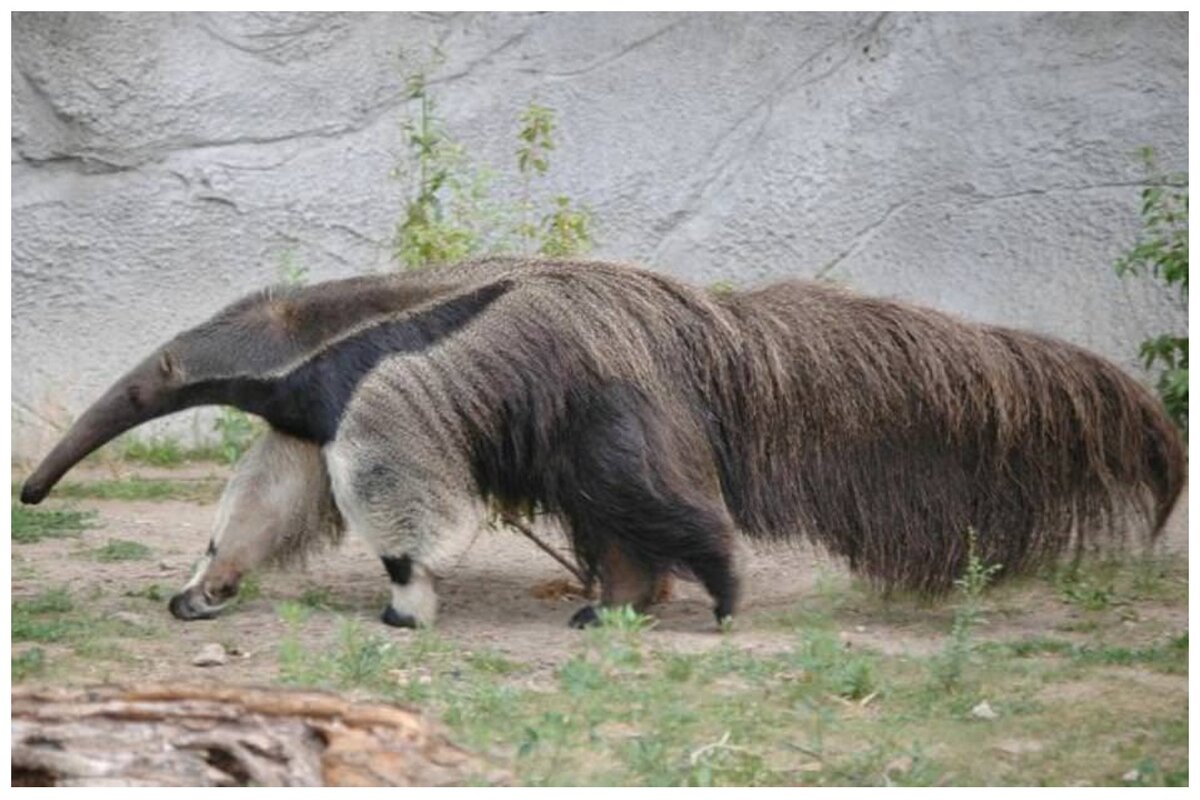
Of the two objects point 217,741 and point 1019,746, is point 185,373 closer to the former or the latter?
point 217,741

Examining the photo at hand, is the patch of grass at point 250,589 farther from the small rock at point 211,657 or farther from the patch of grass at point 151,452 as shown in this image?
the patch of grass at point 151,452

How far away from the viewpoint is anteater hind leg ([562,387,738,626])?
5969 millimetres

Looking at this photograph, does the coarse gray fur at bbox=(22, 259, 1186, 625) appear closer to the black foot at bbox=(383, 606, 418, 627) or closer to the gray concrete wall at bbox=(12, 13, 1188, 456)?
the black foot at bbox=(383, 606, 418, 627)

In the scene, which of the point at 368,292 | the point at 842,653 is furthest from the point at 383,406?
the point at 842,653

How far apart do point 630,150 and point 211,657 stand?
189 inches

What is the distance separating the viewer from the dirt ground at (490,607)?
5668mm

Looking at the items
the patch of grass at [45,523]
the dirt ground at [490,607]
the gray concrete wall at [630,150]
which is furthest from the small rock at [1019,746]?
the gray concrete wall at [630,150]

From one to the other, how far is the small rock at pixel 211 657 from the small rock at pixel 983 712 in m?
2.01

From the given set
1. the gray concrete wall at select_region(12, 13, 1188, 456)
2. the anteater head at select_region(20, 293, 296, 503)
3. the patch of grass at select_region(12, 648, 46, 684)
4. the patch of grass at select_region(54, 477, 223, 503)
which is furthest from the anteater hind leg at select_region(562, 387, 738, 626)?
the gray concrete wall at select_region(12, 13, 1188, 456)

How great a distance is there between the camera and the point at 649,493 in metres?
5.96

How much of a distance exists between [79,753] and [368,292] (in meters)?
2.48

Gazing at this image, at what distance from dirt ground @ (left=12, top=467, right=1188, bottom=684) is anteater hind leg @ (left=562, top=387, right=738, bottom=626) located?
8.0 inches

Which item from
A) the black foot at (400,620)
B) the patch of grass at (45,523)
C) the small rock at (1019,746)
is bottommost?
the patch of grass at (45,523)

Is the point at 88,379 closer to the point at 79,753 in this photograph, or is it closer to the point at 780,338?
the point at 780,338
